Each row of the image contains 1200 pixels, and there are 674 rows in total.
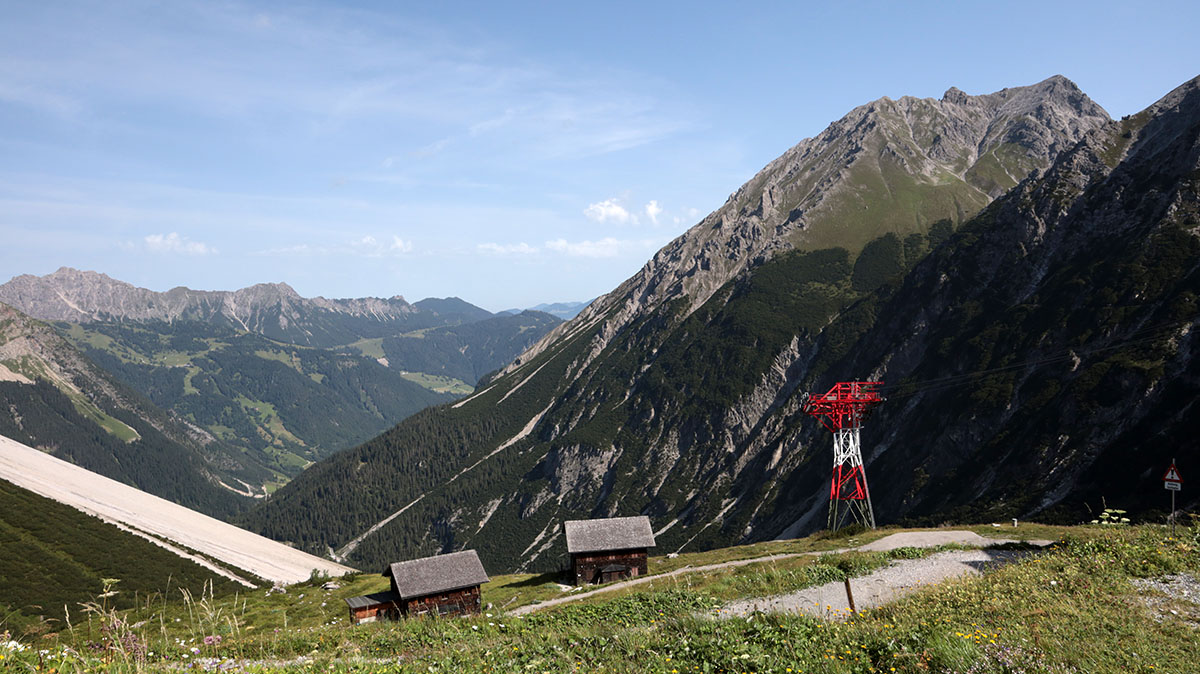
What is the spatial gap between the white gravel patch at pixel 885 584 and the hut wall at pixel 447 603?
33.9 meters

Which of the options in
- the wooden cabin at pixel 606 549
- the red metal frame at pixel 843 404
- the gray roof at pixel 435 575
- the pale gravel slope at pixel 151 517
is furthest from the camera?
the pale gravel slope at pixel 151 517

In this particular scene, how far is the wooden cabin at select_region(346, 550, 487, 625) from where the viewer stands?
169 feet

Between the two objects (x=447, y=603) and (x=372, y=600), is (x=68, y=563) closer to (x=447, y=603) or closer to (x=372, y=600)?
(x=372, y=600)

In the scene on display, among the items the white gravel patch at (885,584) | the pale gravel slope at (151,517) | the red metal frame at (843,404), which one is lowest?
the pale gravel slope at (151,517)

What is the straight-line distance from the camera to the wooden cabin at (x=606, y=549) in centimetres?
5681

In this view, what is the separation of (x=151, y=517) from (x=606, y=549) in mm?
157882

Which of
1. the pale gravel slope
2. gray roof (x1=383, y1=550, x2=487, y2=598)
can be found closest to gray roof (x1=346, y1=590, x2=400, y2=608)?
gray roof (x1=383, y1=550, x2=487, y2=598)

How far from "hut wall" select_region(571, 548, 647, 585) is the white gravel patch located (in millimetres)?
30031

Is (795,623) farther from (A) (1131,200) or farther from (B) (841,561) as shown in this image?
(A) (1131,200)

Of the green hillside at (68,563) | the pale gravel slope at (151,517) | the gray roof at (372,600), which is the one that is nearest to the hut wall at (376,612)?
the gray roof at (372,600)

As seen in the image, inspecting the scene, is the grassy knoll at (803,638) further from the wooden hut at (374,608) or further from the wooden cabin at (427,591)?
the wooden hut at (374,608)

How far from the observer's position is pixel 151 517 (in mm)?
160000

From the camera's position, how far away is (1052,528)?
4634 centimetres

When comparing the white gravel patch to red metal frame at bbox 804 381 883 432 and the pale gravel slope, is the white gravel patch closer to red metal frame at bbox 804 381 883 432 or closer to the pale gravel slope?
red metal frame at bbox 804 381 883 432
